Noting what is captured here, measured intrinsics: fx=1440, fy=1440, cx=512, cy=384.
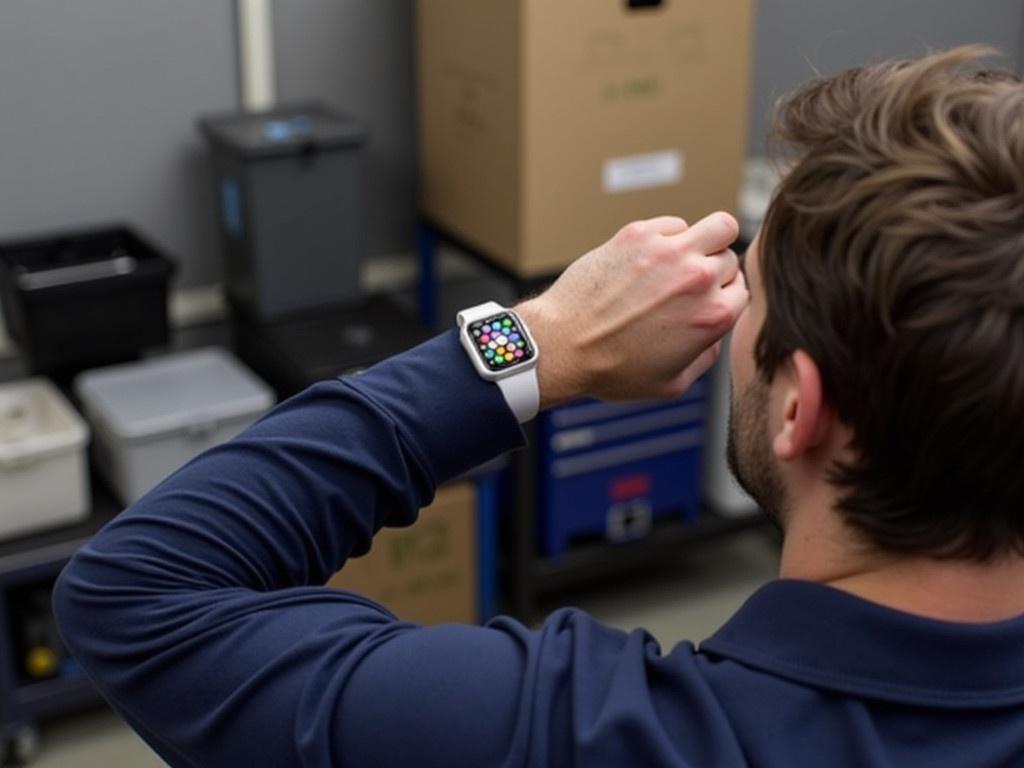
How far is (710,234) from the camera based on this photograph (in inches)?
36.1

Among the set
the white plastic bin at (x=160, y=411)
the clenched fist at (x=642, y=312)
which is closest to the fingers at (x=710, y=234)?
the clenched fist at (x=642, y=312)

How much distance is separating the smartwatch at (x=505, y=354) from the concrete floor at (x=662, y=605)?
1.64 metres

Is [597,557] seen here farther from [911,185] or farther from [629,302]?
[911,185]

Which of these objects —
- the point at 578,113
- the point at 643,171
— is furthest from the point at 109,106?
the point at 643,171

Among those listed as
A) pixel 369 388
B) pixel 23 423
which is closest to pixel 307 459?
pixel 369 388

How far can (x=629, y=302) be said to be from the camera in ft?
3.05

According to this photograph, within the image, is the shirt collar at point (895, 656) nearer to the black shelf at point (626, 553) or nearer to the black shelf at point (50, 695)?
the black shelf at point (50, 695)

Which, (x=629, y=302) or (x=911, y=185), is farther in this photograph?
(x=629, y=302)

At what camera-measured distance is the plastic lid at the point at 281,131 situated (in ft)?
7.81

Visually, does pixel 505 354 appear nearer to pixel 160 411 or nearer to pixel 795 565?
pixel 795 565

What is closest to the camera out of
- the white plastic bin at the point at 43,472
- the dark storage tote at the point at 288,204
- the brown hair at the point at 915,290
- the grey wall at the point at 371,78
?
the brown hair at the point at 915,290

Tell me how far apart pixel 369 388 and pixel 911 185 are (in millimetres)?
362

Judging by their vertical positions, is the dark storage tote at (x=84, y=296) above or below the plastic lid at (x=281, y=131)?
below

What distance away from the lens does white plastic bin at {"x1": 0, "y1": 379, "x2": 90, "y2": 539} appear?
220 centimetres
